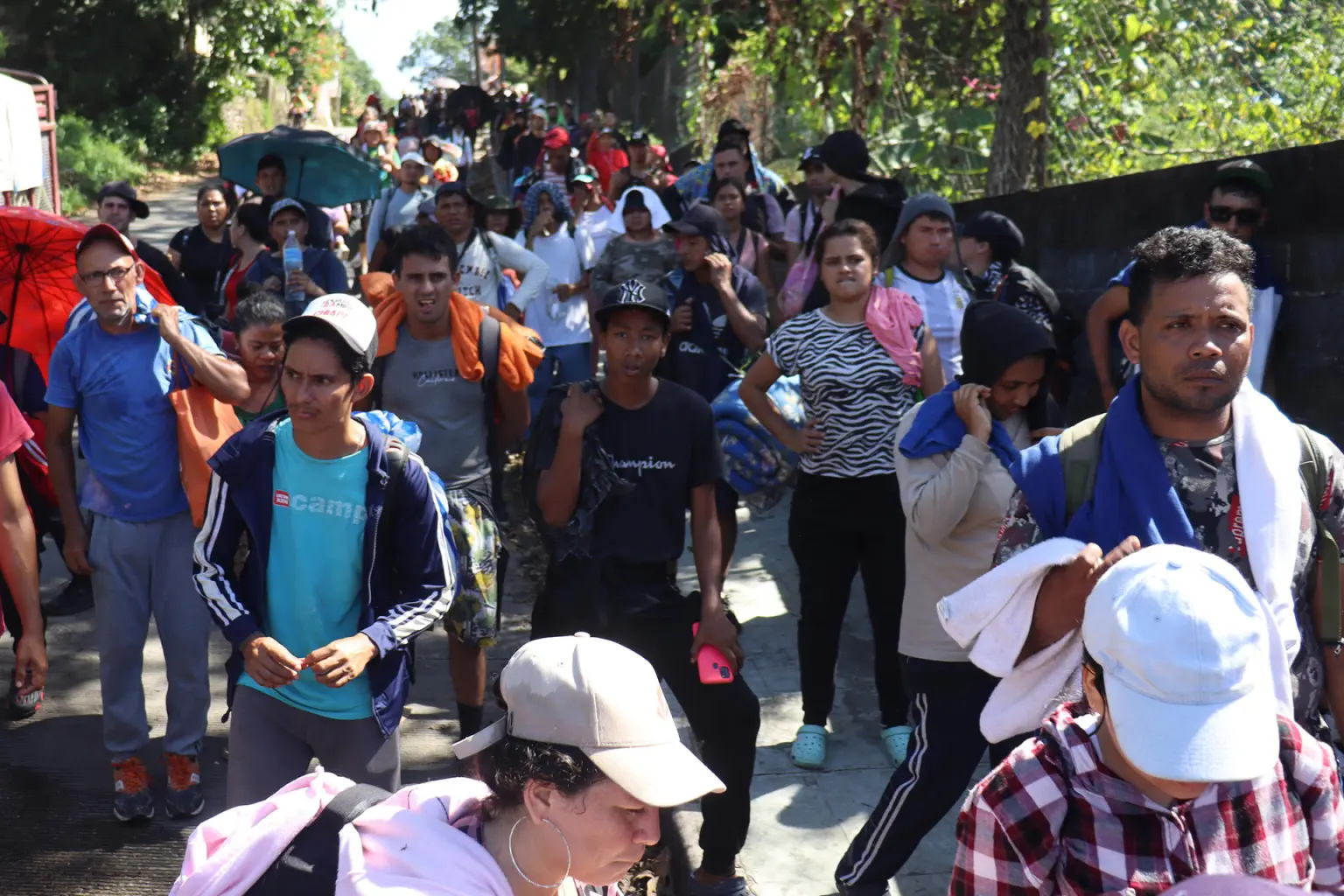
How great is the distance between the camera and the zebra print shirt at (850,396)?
540cm

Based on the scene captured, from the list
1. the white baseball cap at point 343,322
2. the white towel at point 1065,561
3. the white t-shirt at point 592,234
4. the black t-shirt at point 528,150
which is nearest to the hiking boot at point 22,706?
the white baseball cap at point 343,322

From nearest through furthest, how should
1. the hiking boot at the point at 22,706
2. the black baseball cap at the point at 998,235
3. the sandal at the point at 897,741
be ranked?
the sandal at the point at 897,741, the hiking boot at the point at 22,706, the black baseball cap at the point at 998,235

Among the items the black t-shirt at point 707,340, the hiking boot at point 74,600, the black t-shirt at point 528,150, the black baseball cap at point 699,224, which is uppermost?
the black t-shirt at point 528,150

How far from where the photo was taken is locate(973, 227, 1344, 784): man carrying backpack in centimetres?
296

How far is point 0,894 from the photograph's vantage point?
4.87 meters

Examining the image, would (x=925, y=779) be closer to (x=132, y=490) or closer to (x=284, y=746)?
(x=284, y=746)

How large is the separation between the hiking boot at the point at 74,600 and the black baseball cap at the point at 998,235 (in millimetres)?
4909

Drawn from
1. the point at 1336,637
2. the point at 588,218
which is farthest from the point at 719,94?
the point at 1336,637

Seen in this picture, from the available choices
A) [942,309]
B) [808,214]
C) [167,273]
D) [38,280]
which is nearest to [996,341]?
[942,309]

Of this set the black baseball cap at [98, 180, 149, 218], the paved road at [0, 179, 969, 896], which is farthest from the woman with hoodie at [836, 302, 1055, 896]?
the black baseball cap at [98, 180, 149, 218]

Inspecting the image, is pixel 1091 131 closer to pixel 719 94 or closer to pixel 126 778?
pixel 126 778

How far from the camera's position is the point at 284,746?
3.96 metres

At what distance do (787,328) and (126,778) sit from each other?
9.98 ft

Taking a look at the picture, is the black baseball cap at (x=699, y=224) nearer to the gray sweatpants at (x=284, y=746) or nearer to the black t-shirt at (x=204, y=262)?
the black t-shirt at (x=204, y=262)
